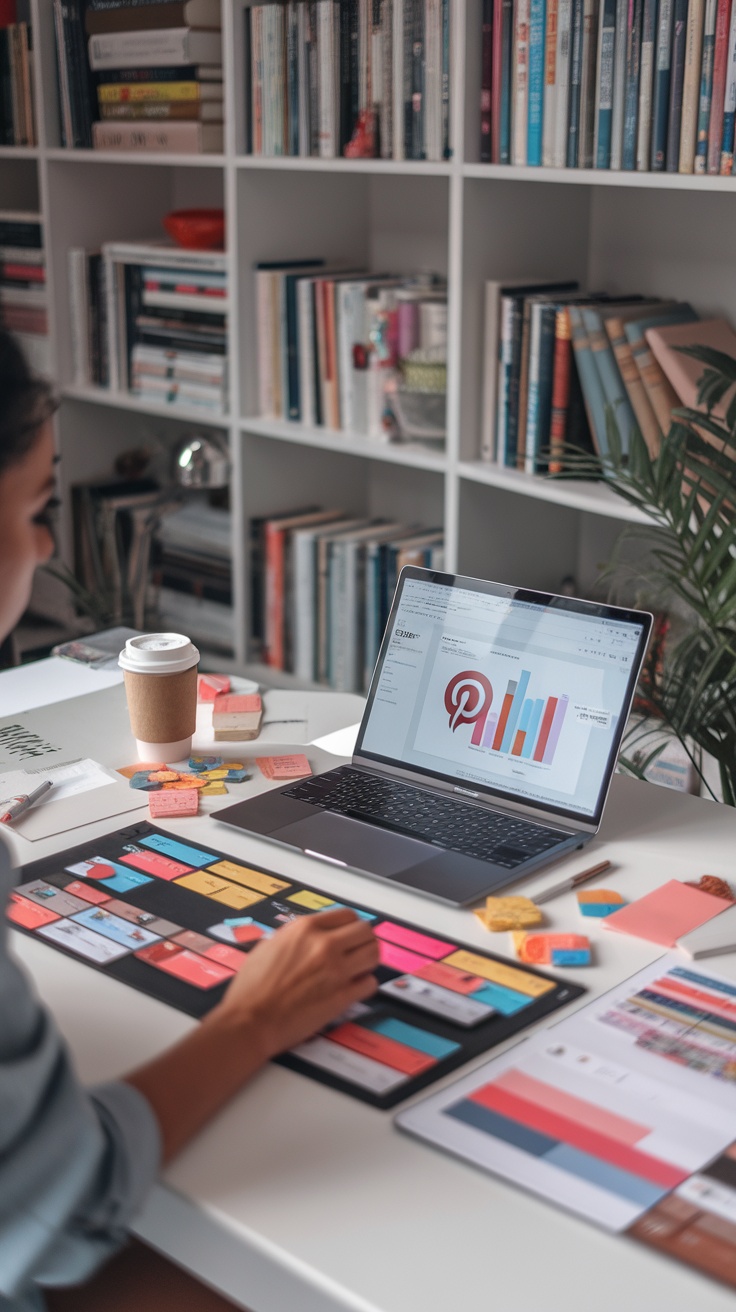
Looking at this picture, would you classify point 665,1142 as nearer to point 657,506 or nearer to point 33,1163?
point 33,1163

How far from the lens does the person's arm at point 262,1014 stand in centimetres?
95

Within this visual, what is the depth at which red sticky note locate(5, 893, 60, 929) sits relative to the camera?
1225 mm

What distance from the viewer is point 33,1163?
860mm

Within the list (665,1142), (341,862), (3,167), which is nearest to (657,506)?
(341,862)

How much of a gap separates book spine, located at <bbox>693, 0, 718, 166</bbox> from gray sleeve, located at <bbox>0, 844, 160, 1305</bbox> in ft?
5.39

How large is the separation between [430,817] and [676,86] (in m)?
1.27

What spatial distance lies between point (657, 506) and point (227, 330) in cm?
133

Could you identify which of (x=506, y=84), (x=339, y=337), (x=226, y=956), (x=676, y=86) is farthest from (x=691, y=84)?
(x=226, y=956)

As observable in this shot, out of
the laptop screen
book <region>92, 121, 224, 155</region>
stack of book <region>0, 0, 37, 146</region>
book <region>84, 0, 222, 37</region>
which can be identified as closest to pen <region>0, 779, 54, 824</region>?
the laptop screen

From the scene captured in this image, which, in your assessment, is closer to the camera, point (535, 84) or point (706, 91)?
point (706, 91)

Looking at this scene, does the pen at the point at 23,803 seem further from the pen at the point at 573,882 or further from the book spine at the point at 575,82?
the book spine at the point at 575,82

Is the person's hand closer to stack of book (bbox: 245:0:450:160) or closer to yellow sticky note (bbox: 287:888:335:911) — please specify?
yellow sticky note (bbox: 287:888:335:911)

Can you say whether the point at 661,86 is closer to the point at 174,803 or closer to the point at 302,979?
the point at 174,803

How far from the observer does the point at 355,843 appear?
138 cm
